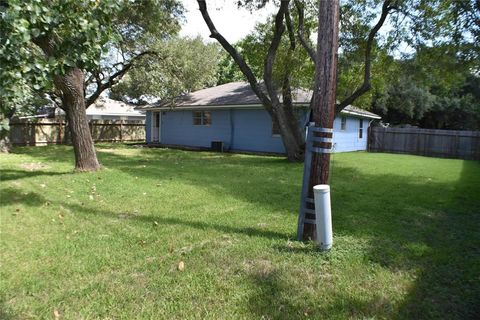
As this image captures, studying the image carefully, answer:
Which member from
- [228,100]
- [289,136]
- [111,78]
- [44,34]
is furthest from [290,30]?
[111,78]

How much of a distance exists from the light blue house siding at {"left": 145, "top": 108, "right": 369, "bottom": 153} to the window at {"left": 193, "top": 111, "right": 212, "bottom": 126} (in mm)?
198

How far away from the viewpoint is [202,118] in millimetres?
20453

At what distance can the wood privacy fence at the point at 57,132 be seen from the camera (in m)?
20.8

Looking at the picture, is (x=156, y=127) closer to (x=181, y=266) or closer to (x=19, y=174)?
(x=19, y=174)

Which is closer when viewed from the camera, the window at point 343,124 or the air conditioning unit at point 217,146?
the air conditioning unit at point 217,146

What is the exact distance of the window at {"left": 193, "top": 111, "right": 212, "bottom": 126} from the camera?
20.1 m

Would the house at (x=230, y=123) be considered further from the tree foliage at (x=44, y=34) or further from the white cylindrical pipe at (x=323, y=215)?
the white cylindrical pipe at (x=323, y=215)

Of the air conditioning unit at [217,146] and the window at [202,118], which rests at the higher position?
the window at [202,118]

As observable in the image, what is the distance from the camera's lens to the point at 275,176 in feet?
31.9

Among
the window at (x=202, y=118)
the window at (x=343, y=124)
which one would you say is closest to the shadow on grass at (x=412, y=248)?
the window at (x=343, y=124)

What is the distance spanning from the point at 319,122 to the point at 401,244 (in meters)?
1.81

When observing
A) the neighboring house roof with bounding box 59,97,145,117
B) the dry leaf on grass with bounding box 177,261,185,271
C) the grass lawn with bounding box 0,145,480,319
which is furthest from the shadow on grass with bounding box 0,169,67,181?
the neighboring house roof with bounding box 59,97,145,117

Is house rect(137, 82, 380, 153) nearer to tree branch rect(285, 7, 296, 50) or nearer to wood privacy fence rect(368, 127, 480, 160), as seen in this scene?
wood privacy fence rect(368, 127, 480, 160)

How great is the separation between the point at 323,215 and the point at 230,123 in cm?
1520
